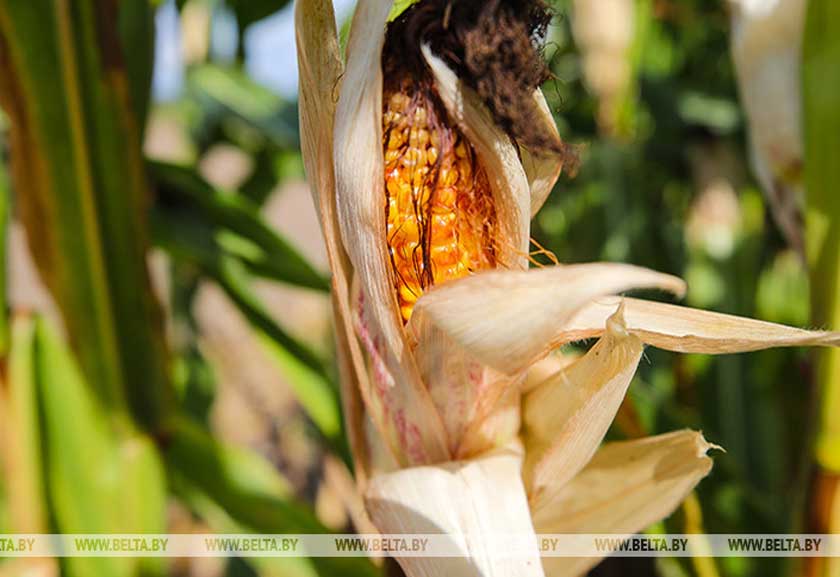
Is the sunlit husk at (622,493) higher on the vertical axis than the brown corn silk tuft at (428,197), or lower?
lower

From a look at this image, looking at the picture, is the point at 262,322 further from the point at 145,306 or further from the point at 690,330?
the point at 690,330

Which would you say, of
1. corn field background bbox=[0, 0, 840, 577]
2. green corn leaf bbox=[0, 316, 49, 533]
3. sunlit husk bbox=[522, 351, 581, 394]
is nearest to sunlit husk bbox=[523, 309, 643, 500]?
sunlit husk bbox=[522, 351, 581, 394]

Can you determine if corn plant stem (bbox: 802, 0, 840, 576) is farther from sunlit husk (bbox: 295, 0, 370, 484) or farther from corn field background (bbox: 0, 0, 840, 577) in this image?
sunlit husk (bbox: 295, 0, 370, 484)

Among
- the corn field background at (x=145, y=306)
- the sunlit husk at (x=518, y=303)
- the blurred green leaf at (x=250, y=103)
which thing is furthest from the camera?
the blurred green leaf at (x=250, y=103)

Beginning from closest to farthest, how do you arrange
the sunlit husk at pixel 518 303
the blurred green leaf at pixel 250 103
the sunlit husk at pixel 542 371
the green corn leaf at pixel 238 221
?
the sunlit husk at pixel 518 303, the sunlit husk at pixel 542 371, the green corn leaf at pixel 238 221, the blurred green leaf at pixel 250 103

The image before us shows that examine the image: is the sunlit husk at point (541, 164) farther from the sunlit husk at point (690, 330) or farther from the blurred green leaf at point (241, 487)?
the blurred green leaf at point (241, 487)

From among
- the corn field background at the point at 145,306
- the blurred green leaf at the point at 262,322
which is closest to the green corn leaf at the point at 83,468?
the corn field background at the point at 145,306

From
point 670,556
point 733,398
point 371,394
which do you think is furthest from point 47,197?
point 733,398
